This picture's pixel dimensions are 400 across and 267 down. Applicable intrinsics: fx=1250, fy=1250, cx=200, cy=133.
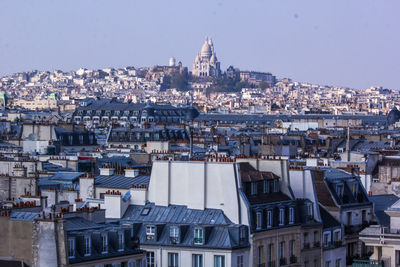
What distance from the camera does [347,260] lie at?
82.8 ft

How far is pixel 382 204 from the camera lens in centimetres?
2791

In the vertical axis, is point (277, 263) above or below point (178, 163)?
below

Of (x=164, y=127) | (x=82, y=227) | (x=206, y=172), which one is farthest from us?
(x=164, y=127)

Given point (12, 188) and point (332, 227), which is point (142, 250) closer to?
point (332, 227)

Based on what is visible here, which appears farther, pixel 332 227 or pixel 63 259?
pixel 332 227

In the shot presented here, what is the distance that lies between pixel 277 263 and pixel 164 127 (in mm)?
39464

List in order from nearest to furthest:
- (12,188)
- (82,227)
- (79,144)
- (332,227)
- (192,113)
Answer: (82,227) < (332,227) < (12,188) < (79,144) < (192,113)

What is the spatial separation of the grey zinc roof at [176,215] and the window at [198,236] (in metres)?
0.33

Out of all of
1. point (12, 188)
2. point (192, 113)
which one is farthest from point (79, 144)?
point (192, 113)

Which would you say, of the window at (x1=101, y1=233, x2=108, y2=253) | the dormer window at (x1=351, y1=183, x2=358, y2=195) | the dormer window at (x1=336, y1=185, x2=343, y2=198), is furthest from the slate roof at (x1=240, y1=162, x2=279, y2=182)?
the window at (x1=101, y1=233, x2=108, y2=253)

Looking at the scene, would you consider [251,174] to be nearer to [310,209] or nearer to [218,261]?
[310,209]

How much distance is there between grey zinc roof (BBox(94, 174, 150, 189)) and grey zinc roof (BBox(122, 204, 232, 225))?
228 centimetres

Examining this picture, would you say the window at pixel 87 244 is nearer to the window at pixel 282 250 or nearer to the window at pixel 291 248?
the window at pixel 282 250

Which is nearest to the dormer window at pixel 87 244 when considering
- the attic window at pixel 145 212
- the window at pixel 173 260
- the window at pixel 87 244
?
the window at pixel 87 244
